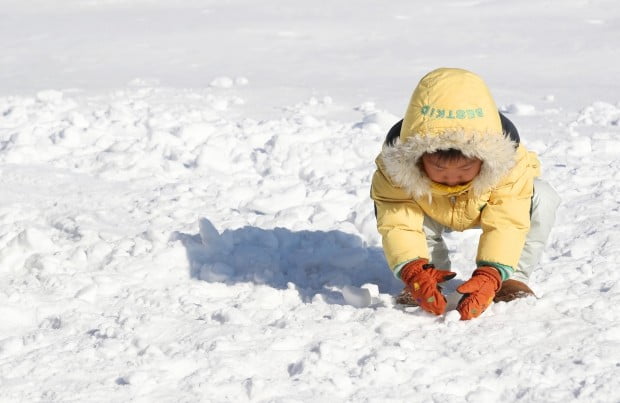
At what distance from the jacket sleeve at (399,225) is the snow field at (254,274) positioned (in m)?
0.17

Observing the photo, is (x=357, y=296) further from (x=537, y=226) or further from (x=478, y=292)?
(x=537, y=226)

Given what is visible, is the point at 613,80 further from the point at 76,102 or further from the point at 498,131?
the point at 498,131

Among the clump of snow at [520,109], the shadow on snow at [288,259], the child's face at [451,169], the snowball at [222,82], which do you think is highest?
the child's face at [451,169]

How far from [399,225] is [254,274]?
59cm

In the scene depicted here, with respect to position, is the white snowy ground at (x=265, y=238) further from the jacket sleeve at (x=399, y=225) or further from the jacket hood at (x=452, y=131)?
the jacket hood at (x=452, y=131)

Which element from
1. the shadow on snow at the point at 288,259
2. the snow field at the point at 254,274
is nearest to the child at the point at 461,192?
the snow field at the point at 254,274

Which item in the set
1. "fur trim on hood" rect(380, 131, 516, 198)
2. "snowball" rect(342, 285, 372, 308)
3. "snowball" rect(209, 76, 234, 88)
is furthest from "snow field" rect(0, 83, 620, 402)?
"snowball" rect(209, 76, 234, 88)

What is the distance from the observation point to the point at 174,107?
5.92 meters

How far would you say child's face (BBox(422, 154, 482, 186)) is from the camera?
264 cm

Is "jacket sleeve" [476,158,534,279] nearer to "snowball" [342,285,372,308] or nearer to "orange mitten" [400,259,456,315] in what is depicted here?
"orange mitten" [400,259,456,315]

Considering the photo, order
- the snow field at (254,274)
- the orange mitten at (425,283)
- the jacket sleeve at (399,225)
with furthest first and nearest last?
the jacket sleeve at (399,225) < the orange mitten at (425,283) < the snow field at (254,274)

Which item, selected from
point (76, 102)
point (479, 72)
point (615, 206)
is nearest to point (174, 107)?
point (76, 102)

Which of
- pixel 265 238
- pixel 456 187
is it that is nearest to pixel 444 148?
pixel 456 187

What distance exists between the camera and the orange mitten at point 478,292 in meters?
2.64
